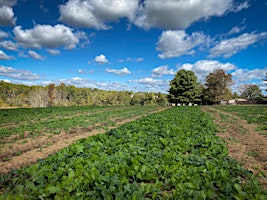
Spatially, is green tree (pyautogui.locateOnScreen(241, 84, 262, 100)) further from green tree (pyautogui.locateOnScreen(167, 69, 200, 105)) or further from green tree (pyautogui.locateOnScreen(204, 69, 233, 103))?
green tree (pyautogui.locateOnScreen(167, 69, 200, 105))

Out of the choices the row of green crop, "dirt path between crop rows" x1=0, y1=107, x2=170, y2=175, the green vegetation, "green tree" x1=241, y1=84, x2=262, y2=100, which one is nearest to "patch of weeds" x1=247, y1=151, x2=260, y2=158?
"dirt path between crop rows" x1=0, y1=107, x2=170, y2=175

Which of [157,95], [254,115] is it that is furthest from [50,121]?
[157,95]

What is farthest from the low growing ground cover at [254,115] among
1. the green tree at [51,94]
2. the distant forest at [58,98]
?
the green tree at [51,94]

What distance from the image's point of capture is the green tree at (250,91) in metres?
93.2

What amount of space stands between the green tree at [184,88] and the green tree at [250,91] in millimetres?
62457

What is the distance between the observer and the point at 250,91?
95.8m

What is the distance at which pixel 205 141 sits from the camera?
5855mm

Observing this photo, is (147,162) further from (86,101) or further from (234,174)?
(86,101)

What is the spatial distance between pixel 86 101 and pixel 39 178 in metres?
100.0

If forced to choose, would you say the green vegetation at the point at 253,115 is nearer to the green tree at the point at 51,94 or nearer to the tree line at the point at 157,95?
the tree line at the point at 157,95

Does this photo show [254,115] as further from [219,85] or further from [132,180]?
[219,85]

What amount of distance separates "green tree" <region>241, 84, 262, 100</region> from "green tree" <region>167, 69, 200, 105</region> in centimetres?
6246

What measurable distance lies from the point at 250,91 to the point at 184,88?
2676 inches

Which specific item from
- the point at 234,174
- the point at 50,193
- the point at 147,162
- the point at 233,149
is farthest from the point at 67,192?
the point at 233,149
